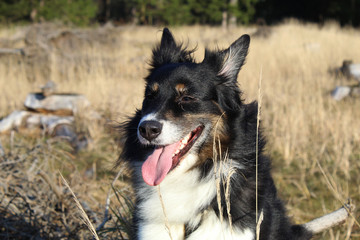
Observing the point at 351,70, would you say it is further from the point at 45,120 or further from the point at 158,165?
the point at 158,165

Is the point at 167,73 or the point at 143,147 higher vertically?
the point at 167,73

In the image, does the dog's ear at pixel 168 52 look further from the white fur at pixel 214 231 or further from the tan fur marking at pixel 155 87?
the white fur at pixel 214 231

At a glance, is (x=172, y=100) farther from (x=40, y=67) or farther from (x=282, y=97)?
(x=40, y=67)

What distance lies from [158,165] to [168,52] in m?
1.13

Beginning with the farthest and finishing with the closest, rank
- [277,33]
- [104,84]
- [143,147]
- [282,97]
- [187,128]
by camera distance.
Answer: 1. [277,33]
2. [104,84]
3. [282,97]
4. [143,147]
5. [187,128]

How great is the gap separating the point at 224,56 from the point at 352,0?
89.9 ft

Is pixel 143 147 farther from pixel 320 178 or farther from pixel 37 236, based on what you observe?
pixel 320 178

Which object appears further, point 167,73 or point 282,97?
point 282,97

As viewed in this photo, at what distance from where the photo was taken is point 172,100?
8.17ft

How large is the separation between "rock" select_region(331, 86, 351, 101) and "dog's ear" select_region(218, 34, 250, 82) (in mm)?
5735

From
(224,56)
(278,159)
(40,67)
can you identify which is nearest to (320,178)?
(278,159)

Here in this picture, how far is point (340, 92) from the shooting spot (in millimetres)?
7762

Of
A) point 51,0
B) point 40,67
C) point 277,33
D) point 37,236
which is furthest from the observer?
point 51,0

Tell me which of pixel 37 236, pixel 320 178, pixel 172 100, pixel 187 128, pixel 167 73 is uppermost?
pixel 167 73
